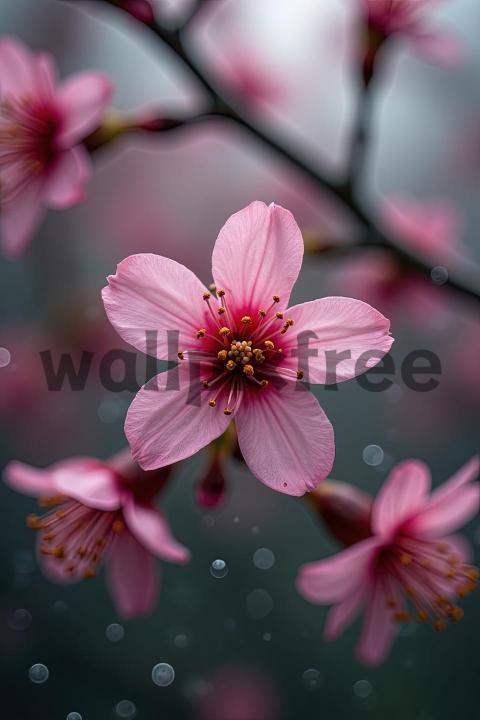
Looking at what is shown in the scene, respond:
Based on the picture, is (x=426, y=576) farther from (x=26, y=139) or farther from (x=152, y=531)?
(x=26, y=139)

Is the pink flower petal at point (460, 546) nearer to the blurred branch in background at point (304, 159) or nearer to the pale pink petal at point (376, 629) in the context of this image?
the pale pink petal at point (376, 629)

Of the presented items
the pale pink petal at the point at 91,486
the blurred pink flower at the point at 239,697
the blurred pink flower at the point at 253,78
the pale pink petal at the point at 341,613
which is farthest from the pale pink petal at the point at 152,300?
the blurred pink flower at the point at 253,78

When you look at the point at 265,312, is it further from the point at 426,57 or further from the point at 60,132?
the point at 426,57

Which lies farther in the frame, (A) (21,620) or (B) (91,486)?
(A) (21,620)

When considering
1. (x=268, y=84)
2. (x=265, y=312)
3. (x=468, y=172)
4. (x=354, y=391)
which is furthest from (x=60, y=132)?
(x=468, y=172)

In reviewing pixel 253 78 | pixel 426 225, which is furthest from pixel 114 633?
Result: pixel 253 78
